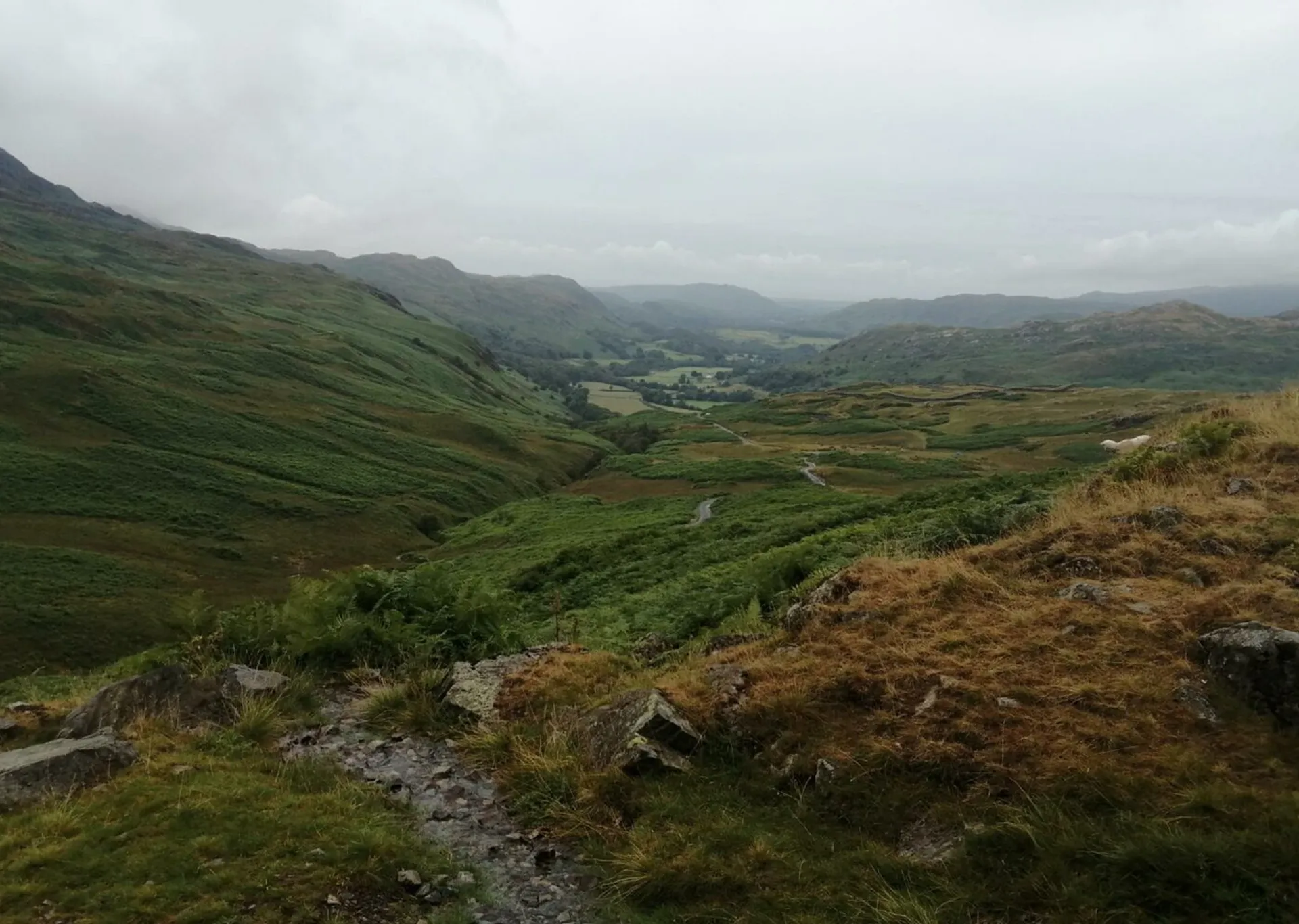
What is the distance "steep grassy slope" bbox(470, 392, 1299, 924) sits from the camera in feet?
20.8

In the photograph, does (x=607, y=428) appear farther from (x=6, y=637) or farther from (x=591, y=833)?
(x=591, y=833)

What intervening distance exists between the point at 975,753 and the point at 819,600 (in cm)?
470

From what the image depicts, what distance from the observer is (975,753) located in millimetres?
7820

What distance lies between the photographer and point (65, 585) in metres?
55.4

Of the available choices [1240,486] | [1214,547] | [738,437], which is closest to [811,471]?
[738,437]

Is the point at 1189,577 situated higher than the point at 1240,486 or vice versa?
the point at 1240,486

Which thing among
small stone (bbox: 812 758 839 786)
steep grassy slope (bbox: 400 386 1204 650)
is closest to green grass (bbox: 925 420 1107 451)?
steep grassy slope (bbox: 400 386 1204 650)

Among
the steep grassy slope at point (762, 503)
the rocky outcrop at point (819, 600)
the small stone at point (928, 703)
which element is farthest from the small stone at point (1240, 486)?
the small stone at point (928, 703)

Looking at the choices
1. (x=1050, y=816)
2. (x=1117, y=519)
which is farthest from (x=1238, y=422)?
(x=1050, y=816)

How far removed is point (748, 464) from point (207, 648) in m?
81.1

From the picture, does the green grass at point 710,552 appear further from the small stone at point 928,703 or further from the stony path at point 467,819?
the small stone at point 928,703

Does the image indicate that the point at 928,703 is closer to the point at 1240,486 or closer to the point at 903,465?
the point at 1240,486

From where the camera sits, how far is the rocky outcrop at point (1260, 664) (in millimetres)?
7465

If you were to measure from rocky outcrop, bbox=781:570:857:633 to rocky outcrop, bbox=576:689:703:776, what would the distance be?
313 cm
